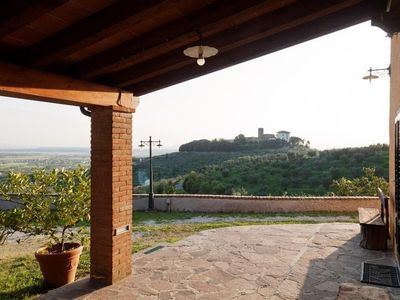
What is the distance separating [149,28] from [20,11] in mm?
1508

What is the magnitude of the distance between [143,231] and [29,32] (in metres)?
7.16

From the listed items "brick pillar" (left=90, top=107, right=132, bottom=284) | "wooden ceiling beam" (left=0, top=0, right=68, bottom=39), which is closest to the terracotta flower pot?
"brick pillar" (left=90, top=107, right=132, bottom=284)

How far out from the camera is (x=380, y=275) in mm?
5543

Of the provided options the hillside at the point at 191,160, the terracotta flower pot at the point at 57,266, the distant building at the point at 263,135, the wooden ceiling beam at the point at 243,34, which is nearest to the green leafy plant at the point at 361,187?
the wooden ceiling beam at the point at 243,34

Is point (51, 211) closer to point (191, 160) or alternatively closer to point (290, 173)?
point (290, 173)

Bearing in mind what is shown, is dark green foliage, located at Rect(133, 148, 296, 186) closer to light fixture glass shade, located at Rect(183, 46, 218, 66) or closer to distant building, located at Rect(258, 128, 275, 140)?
distant building, located at Rect(258, 128, 275, 140)

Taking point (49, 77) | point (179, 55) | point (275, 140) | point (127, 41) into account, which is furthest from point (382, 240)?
point (275, 140)

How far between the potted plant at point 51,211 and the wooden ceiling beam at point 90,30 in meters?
2.47

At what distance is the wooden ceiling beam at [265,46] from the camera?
407 centimetres

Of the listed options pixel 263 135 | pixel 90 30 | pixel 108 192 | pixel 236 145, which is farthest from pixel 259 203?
pixel 263 135

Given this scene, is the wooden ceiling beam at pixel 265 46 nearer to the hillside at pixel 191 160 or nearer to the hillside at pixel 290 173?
the hillside at pixel 290 173

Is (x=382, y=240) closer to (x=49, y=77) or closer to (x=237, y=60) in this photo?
(x=237, y=60)

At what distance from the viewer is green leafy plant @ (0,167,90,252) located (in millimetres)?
5535

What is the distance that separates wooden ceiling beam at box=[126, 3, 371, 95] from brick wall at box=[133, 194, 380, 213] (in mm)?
8257
